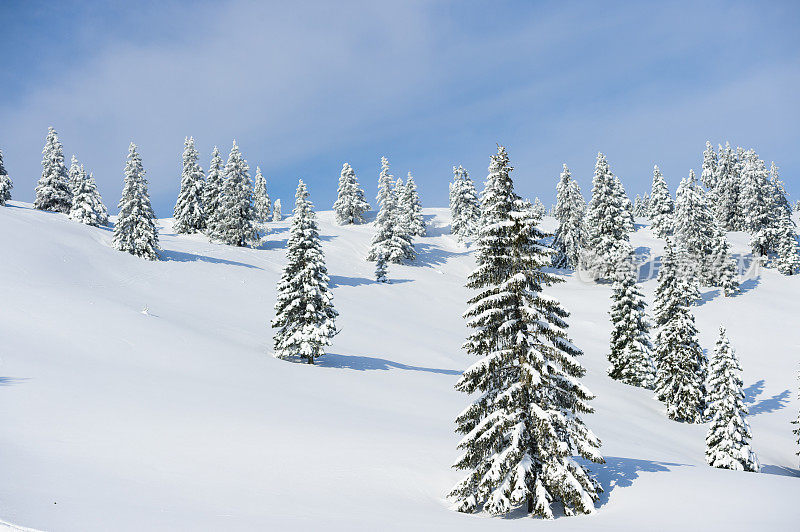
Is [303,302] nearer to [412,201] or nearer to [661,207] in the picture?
[412,201]

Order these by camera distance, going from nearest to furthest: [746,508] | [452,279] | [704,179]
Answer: [746,508], [452,279], [704,179]

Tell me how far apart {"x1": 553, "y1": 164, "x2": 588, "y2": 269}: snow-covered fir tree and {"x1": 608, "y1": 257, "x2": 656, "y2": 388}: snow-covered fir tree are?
1343 inches

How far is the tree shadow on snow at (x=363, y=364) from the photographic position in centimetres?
3384

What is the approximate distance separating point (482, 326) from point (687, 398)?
3139 centimetres

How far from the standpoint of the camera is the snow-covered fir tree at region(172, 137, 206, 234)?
79.7m

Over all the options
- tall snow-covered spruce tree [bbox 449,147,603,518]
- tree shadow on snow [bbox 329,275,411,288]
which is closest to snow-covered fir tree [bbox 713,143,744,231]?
tree shadow on snow [bbox 329,275,411,288]

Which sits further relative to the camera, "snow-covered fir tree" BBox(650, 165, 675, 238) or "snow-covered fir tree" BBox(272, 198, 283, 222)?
"snow-covered fir tree" BBox(272, 198, 283, 222)

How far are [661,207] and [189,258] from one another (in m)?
80.8

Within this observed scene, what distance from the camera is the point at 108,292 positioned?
124 ft

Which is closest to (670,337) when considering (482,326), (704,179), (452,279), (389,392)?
(389,392)

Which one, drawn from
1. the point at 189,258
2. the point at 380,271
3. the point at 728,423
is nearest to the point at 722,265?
the point at 380,271

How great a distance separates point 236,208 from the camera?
7025 centimetres

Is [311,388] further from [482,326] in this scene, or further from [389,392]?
[482,326]

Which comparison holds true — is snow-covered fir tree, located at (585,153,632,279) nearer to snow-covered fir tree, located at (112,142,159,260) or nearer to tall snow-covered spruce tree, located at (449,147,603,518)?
snow-covered fir tree, located at (112,142,159,260)
